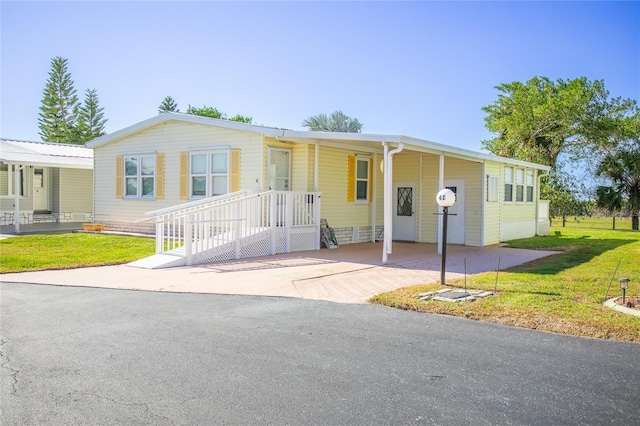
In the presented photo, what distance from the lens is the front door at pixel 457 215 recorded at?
49.5 feet

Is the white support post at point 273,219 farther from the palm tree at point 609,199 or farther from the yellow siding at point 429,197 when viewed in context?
the palm tree at point 609,199

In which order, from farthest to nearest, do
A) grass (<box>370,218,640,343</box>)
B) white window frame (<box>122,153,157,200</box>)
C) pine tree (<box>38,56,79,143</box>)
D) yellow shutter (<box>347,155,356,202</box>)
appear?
pine tree (<box>38,56,79,143</box>)
white window frame (<box>122,153,157,200</box>)
yellow shutter (<box>347,155,356,202</box>)
grass (<box>370,218,640,343</box>)

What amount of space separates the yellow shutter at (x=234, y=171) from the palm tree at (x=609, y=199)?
22691 mm

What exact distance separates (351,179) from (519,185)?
262 inches

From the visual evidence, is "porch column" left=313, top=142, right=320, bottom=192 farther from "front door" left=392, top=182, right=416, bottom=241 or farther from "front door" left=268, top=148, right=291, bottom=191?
"front door" left=392, top=182, right=416, bottom=241

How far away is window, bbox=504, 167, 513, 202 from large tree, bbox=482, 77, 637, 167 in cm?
1276

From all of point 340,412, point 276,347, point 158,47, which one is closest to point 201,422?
point 340,412

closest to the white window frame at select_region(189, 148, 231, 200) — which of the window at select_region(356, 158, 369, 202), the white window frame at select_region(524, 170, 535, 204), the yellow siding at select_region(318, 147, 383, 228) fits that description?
the yellow siding at select_region(318, 147, 383, 228)

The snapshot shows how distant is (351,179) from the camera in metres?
14.8

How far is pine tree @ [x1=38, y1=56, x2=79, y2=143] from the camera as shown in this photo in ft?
139

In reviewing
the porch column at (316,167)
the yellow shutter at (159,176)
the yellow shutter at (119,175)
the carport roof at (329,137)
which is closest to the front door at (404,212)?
the carport roof at (329,137)

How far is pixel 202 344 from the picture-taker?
15.6 ft

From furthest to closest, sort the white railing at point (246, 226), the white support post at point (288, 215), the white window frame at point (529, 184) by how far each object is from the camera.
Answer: the white window frame at point (529, 184) → the white support post at point (288, 215) → the white railing at point (246, 226)

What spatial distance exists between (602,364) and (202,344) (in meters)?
3.51
